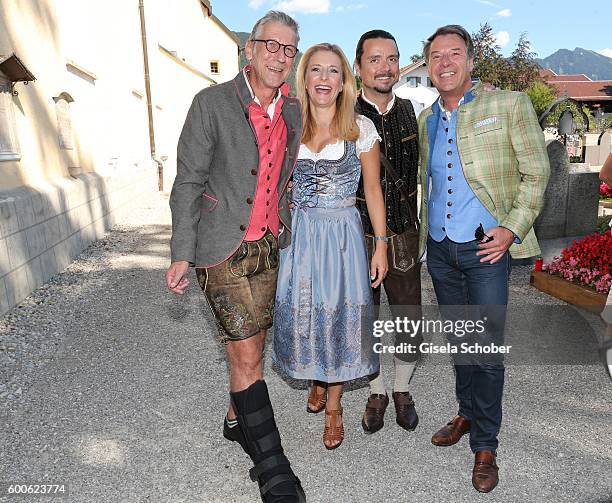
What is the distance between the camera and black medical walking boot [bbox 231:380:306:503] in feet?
9.23

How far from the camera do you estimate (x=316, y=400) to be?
3.81 meters

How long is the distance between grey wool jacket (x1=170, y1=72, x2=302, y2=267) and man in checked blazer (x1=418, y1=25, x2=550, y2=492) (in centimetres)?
102

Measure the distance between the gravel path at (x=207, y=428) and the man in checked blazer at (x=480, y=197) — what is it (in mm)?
403

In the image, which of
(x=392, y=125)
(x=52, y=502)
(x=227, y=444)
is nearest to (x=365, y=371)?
(x=227, y=444)

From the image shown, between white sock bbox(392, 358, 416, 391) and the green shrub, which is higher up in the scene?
white sock bbox(392, 358, 416, 391)

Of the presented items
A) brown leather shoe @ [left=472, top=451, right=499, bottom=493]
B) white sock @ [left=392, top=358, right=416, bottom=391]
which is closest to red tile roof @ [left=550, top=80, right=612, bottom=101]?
white sock @ [left=392, top=358, right=416, bottom=391]

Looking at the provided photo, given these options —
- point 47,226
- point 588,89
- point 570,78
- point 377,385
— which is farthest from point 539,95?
point 570,78

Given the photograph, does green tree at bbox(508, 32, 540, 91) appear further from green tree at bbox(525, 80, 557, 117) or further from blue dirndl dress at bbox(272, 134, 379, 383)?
blue dirndl dress at bbox(272, 134, 379, 383)

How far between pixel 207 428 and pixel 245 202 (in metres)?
1.65

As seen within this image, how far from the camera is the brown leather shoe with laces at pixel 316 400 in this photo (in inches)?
149

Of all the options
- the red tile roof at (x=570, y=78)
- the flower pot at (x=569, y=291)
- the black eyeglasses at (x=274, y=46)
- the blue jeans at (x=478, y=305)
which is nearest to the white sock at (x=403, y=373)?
the blue jeans at (x=478, y=305)

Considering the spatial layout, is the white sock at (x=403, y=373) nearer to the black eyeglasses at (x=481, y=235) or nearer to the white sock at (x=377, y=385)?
the white sock at (x=377, y=385)

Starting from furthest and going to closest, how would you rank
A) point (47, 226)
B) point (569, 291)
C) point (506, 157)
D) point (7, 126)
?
1. point (47, 226)
2. point (7, 126)
3. point (569, 291)
4. point (506, 157)

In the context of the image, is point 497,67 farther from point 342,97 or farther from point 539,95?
point 342,97
